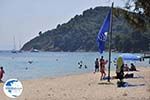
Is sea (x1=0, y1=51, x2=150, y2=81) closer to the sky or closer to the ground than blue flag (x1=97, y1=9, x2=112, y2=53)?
closer to the ground

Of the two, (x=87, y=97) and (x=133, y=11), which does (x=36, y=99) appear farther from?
(x=133, y=11)

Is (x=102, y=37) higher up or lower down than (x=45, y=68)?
higher up

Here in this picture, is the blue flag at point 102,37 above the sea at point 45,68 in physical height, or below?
above

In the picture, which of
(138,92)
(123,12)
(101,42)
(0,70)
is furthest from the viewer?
(0,70)

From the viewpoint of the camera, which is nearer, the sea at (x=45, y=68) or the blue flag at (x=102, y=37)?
the blue flag at (x=102, y=37)

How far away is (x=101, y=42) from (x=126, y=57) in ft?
73.9

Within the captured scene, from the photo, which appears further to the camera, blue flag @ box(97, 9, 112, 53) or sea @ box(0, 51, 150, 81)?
sea @ box(0, 51, 150, 81)

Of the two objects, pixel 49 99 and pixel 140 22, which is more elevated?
pixel 140 22

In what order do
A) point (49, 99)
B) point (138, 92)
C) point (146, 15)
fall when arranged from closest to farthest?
1. point (146, 15)
2. point (49, 99)
3. point (138, 92)

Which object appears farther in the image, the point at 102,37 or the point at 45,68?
the point at 45,68

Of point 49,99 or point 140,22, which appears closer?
point 140,22

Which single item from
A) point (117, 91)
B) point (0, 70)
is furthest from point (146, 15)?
point (0, 70)

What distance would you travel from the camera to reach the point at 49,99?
1443cm

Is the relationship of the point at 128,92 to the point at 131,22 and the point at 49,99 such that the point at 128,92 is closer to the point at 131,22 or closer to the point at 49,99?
the point at 49,99
